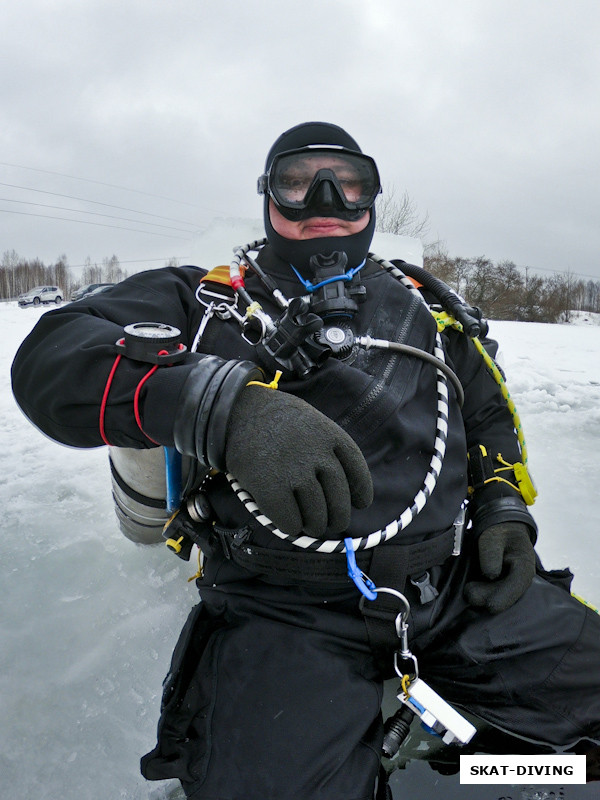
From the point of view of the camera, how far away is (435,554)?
4.58 ft

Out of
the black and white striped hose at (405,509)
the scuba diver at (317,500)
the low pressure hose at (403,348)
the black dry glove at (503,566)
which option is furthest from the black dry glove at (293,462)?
the black dry glove at (503,566)

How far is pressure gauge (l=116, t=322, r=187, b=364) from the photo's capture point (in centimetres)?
117

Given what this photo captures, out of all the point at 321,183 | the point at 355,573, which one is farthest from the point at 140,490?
the point at 321,183

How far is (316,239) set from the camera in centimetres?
158

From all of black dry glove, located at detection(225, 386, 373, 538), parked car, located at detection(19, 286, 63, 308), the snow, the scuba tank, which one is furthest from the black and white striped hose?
parked car, located at detection(19, 286, 63, 308)

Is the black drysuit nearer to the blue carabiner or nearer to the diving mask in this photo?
the blue carabiner

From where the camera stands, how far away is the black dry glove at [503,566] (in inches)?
55.4

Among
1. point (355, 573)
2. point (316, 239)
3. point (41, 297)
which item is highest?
point (316, 239)

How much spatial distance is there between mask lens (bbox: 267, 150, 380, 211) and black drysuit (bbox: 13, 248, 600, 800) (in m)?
0.28

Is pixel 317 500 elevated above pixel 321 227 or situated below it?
below

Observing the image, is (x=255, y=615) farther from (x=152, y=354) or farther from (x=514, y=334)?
(x=514, y=334)

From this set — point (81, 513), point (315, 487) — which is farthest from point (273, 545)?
point (81, 513)

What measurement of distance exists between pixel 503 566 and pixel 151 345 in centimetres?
118

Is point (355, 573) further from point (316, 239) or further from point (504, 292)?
point (504, 292)
